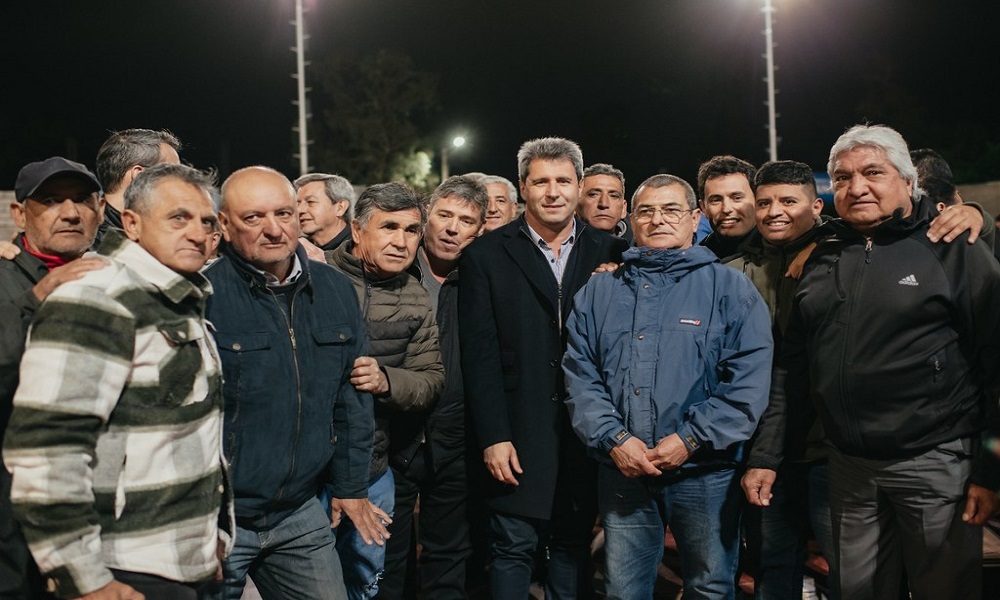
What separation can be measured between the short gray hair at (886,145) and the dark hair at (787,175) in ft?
1.88

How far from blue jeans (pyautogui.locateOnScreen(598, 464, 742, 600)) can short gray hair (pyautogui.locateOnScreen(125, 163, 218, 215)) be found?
6.75ft

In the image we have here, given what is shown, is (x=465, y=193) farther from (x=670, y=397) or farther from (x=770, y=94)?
(x=770, y=94)

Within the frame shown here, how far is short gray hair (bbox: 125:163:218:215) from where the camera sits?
2471 mm

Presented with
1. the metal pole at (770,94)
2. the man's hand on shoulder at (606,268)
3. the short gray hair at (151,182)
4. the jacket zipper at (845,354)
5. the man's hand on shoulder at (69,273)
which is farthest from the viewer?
the metal pole at (770,94)

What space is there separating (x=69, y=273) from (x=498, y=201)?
3.65 m

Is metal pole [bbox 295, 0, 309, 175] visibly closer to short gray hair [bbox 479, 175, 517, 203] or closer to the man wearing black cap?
short gray hair [bbox 479, 175, 517, 203]

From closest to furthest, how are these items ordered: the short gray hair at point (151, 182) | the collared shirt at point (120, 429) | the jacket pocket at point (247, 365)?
the collared shirt at point (120, 429) < the short gray hair at point (151, 182) < the jacket pocket at point (247, 365)

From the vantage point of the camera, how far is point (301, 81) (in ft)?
61.3

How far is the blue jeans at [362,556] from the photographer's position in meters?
3.63

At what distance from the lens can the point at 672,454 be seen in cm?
330

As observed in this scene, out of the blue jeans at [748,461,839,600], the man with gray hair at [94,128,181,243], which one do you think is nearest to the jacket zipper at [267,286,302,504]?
the man with gray hair at [94,128,181,243]

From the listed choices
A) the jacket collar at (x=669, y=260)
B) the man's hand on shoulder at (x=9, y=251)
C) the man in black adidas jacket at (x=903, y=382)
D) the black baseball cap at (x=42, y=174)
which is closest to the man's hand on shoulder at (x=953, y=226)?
the man in black adidas jacket at (x=903, y=382)

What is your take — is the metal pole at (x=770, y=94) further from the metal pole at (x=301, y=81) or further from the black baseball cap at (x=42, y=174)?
the black baseball cap at (x=42, y=174)

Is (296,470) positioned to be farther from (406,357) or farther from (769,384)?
(769,384)
